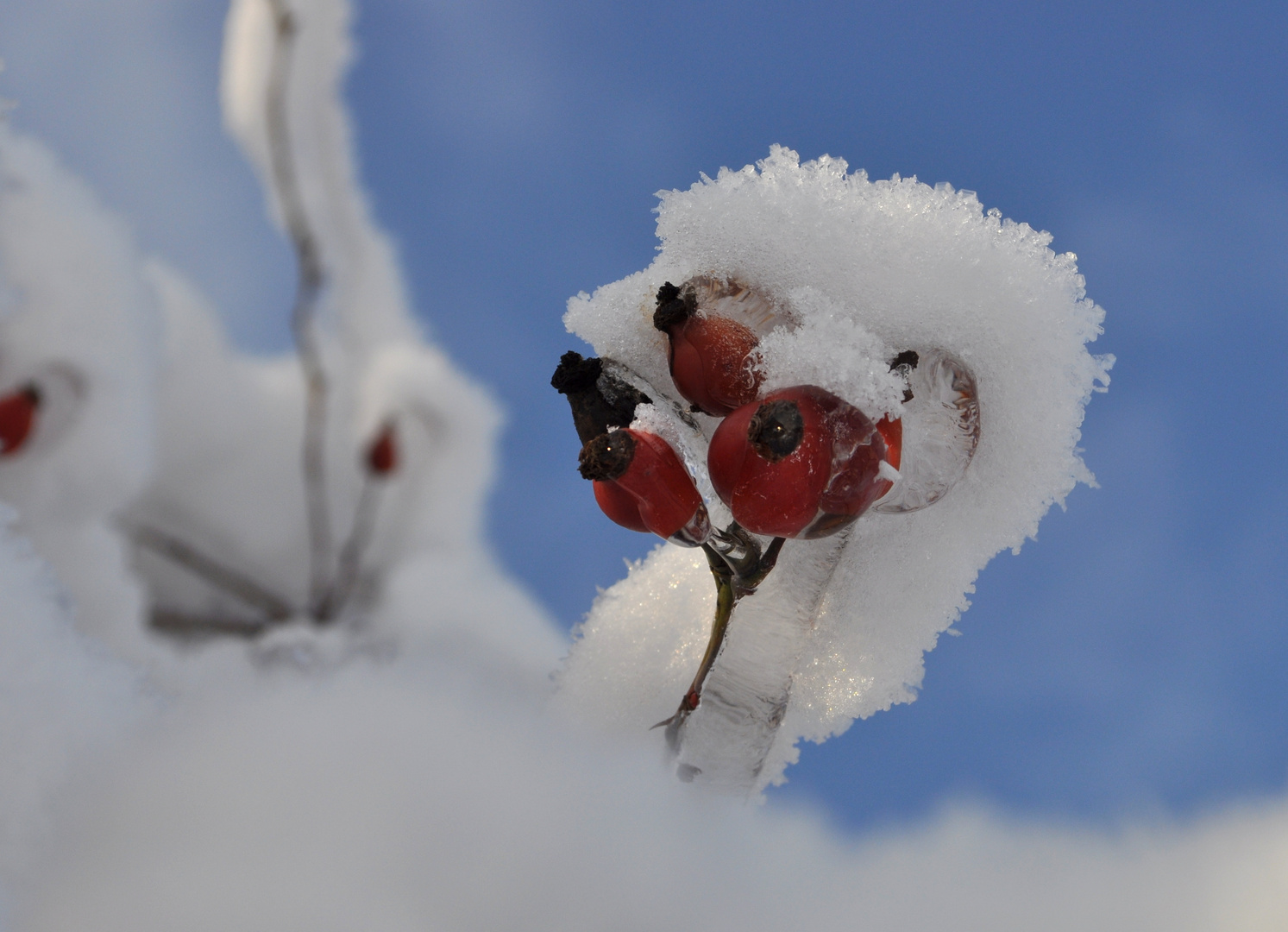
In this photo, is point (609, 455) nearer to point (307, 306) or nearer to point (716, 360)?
point (716, 360)

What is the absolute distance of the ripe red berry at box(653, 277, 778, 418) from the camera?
15.4 inches

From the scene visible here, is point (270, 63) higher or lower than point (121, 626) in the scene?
higher

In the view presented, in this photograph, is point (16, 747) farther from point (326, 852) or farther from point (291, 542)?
point (291, 542)

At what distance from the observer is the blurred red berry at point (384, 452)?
1.36 meters

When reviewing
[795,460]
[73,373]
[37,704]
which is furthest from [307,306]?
[795,460]

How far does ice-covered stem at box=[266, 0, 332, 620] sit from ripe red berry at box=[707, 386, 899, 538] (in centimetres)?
84

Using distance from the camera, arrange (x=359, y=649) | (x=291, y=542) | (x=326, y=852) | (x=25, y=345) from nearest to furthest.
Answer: (x=326, y=852), (x=25, y=345), (x=359, y=649), (x=291, y=542)

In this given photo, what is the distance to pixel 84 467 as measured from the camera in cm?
80

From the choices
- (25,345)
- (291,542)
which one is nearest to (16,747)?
(25,345)

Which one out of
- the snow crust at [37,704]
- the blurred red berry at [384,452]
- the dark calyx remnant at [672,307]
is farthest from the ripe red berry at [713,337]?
the blurred red berry at [384,452]

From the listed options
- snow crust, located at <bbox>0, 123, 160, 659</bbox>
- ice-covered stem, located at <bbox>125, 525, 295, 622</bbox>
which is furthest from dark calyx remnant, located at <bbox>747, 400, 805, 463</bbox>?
ice-covered stem, located at <bbox>125, 525, 295, 622</bbox>

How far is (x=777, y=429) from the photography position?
340 mm

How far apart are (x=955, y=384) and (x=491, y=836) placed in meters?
0.33

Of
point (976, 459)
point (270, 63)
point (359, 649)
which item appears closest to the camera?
point (976, 459)
